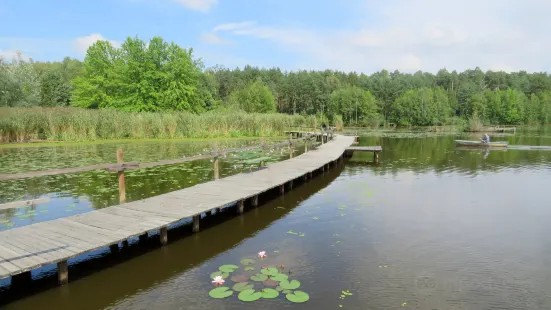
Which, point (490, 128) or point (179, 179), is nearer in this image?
Answer: point (179, 179)

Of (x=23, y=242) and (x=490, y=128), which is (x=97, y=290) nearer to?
(x=23, y=242)

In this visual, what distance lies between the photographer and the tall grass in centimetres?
2667

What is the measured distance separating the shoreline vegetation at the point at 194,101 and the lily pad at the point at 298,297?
91.9 ft

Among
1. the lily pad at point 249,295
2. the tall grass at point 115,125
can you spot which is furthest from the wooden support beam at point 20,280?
the tall grass at point 115,125

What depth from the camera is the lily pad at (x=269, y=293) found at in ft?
18.1

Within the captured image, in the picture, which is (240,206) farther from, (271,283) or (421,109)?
(421,109)

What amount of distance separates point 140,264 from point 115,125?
87.6ft

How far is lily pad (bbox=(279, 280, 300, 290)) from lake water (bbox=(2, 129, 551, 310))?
0.32 feet

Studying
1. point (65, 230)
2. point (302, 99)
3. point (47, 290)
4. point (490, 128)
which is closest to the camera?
point (47, 290)

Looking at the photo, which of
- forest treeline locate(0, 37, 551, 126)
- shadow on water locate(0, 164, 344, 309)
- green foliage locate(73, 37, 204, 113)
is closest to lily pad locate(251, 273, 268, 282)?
shadow on water locate(0, 164, 344, 309)

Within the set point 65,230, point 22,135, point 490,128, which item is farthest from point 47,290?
point 490,128

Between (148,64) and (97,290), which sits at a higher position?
(148,64)

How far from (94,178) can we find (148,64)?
35.9 meters

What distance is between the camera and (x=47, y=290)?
579cm
